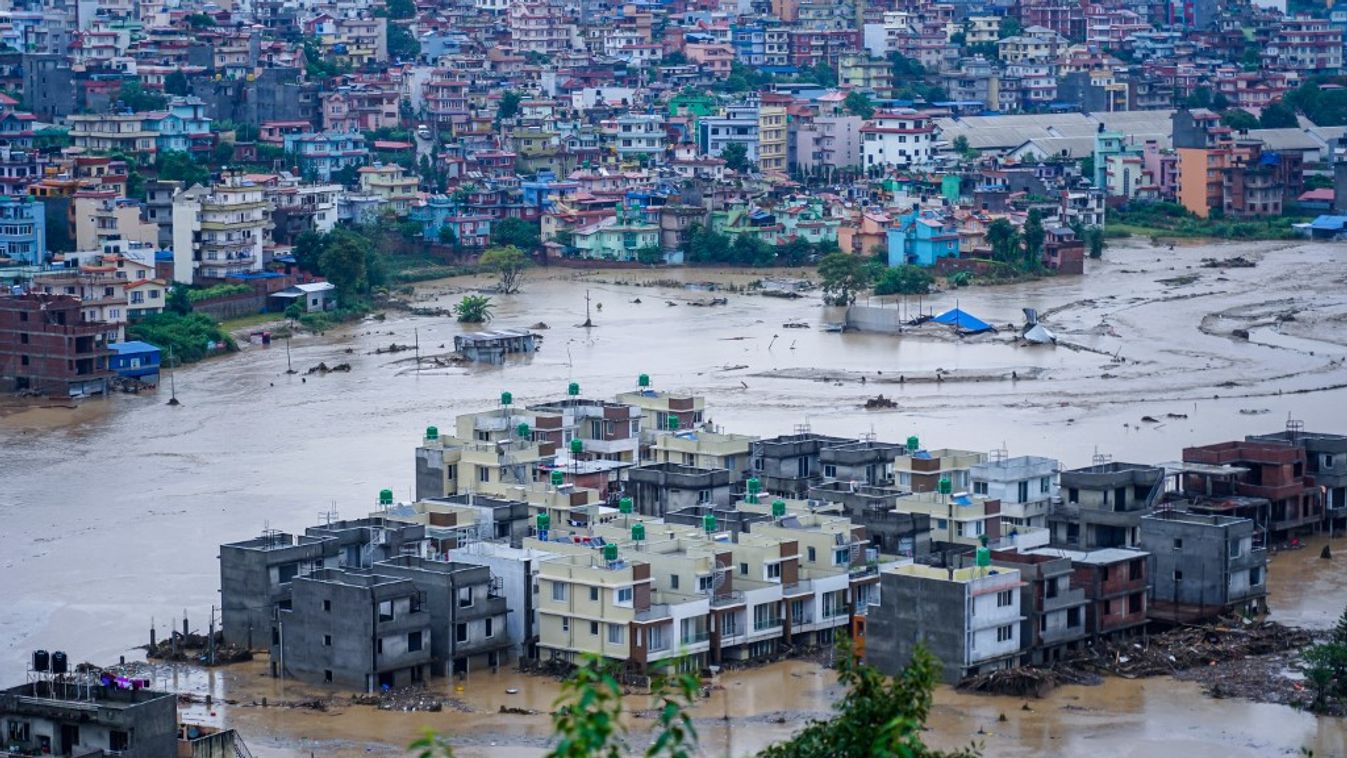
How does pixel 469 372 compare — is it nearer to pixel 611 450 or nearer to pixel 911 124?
pixel 611 450

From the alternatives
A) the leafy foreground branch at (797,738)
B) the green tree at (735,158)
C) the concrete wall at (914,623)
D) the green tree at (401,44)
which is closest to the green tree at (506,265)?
the green tree at (735,158)

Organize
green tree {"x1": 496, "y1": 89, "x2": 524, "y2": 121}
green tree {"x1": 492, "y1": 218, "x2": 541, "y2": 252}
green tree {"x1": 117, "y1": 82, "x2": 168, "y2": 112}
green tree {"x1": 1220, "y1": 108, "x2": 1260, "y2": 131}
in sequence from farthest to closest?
1. green tree {"x1": 1220, "y1": 108, "x2": 1260, "y2": 131}
2. green tree {"x1": 496, "y1": 89, "x2": 524, "y2": 121}
3. green tree {"x1": 117, "y1": 82, "x2": 168, "y2": 112}
4. green tree {"x1": 492, "y1": 218, "x2": 541, "y2": 252}

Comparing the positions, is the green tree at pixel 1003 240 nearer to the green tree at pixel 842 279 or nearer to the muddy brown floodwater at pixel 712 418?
the muddy brown floodwater at pixel 712 418

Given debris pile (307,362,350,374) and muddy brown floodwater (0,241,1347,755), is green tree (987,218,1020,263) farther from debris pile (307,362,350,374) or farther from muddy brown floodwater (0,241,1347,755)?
debris pile (307,362,350,374)

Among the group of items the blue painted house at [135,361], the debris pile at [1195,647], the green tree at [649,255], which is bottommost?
the debris pile at [1195,647]

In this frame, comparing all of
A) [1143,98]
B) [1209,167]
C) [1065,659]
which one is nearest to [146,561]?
[1065,659]

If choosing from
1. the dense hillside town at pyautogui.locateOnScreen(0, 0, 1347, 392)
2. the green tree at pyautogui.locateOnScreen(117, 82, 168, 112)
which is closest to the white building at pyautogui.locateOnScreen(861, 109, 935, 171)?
the dense hillside town at pyautogui.locateOnScreen(0, 0, 1347, 392)
